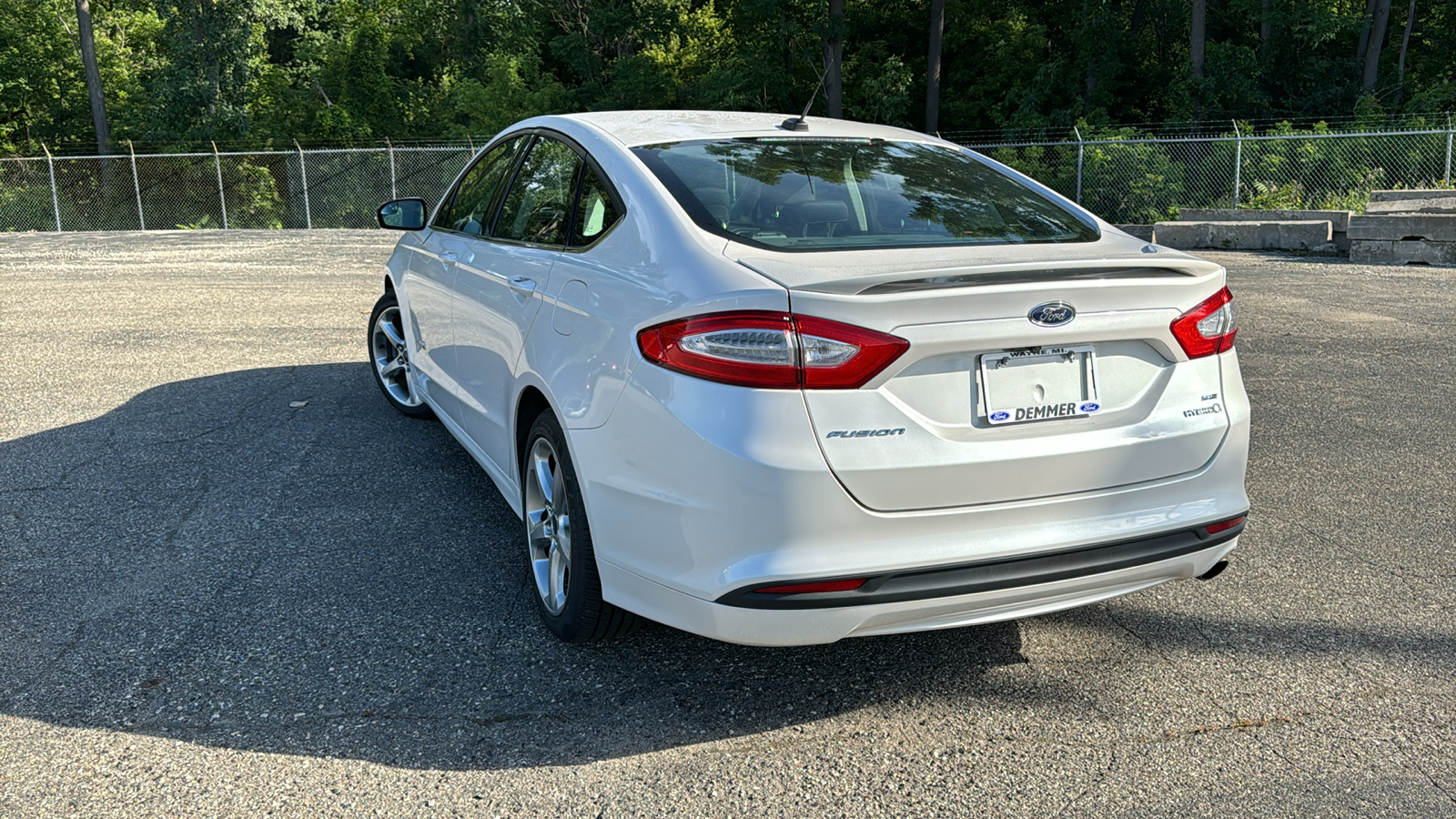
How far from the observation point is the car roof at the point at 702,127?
13.1 feet

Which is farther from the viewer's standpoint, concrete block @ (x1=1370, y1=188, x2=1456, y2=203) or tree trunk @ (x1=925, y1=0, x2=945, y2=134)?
tree trunk @ (x1=925, y1=0, x2=945, y2=134)

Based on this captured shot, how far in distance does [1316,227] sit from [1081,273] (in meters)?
15.3

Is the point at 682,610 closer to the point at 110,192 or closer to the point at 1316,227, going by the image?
the point at 1316,227

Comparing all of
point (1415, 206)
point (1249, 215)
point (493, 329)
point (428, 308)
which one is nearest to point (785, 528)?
point (493, 329)

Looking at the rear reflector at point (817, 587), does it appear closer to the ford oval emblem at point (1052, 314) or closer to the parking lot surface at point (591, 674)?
the parking lot surface at point (591, 674)

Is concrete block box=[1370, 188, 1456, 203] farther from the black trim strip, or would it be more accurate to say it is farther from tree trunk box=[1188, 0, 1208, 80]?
tree trunk box=[1188, 0, 1208, 80]

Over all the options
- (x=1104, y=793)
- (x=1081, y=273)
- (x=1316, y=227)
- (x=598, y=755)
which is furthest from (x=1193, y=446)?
(x=1316, y=227)

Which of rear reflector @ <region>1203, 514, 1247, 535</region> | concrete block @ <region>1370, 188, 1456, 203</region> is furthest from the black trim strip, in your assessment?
concrete block @ <region>1370, 188, 1456, 203</region>

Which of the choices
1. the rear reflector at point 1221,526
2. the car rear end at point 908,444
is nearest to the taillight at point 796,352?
the car rear end at point 908,444

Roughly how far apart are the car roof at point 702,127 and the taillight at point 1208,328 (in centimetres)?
141

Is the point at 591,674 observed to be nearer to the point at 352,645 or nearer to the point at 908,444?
the point at 352,645

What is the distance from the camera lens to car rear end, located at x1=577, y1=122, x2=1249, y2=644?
275 cm

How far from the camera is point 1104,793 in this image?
2.81 m

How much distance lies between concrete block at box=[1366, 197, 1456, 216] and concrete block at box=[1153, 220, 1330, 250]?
1921mm
